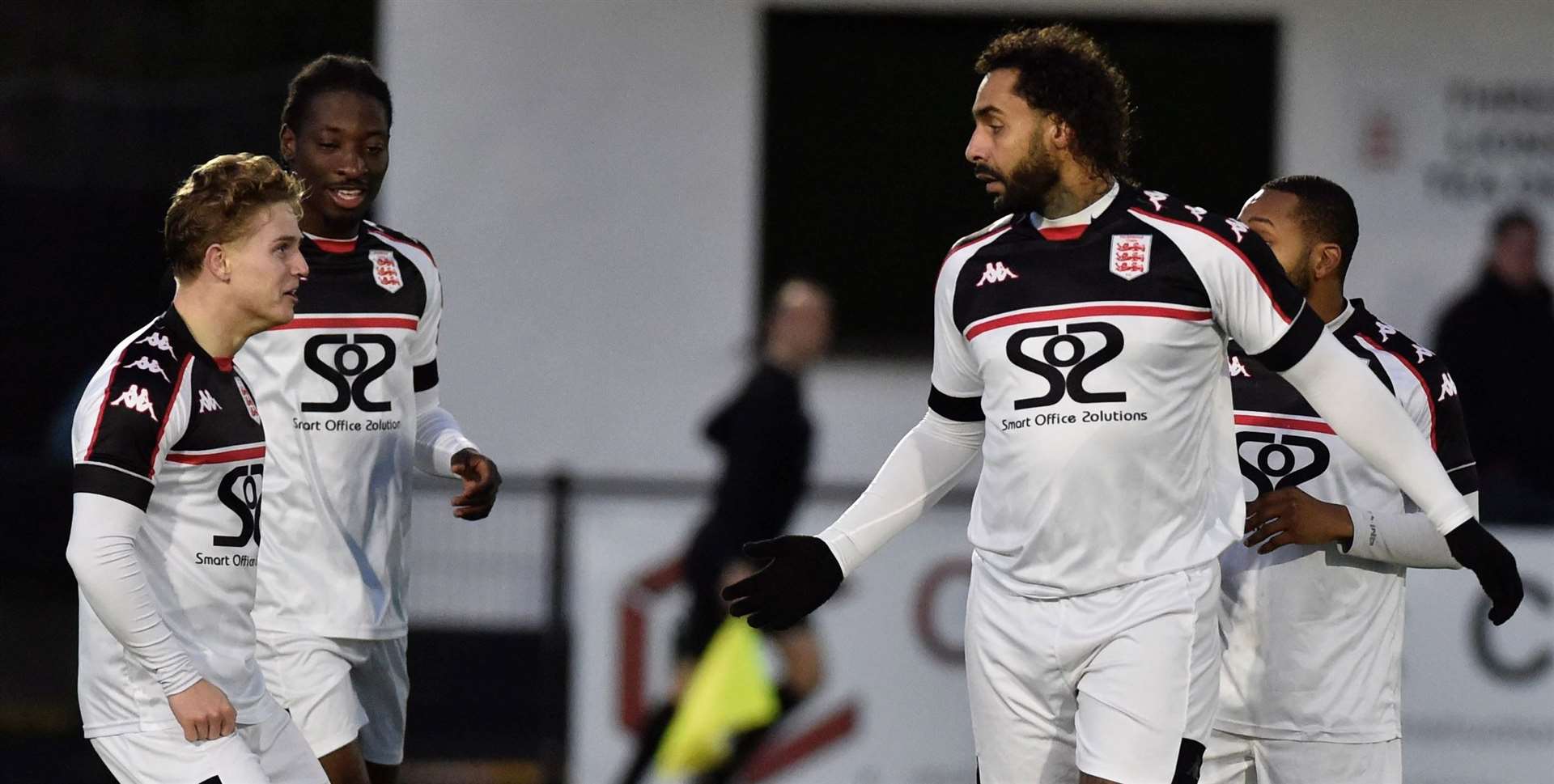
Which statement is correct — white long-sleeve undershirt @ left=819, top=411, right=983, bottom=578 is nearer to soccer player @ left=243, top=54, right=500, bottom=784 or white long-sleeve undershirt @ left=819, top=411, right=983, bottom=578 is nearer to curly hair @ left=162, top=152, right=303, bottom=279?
soccer player @ left=243, top=54, right=500, bottom=784

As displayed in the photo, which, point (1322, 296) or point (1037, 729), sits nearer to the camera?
point (1037, 729)

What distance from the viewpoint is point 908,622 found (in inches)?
340

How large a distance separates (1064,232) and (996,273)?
17 centimetres

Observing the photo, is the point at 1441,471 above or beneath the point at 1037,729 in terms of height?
above

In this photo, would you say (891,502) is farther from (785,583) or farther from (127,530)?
(127,530)

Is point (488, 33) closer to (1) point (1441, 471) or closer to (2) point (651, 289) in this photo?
(2) point (651, 289)

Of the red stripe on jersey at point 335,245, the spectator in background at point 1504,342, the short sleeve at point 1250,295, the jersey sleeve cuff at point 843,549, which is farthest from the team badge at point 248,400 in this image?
the spectator in background at point 1504,342

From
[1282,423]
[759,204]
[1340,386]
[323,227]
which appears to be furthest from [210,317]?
[759,204]

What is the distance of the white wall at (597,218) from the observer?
959 centimetres

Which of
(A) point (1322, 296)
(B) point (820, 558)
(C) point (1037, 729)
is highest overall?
(A) point (1322, 296)

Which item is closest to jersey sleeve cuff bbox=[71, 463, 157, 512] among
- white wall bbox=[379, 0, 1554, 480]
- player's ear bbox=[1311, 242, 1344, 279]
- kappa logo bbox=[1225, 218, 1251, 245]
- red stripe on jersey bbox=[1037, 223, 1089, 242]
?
red stripe on jersey bbox=[1037, 223, 1089, 242]

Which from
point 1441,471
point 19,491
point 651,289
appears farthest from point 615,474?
point 1441,471

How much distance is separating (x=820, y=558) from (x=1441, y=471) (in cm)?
131

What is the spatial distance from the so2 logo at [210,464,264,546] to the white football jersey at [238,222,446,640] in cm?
72
